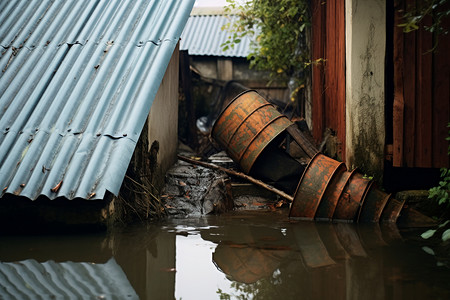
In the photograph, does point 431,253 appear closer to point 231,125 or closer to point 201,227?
point 201,227

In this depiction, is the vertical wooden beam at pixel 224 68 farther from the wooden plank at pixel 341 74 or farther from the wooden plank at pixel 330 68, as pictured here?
the wooden plank at pixel 341 74

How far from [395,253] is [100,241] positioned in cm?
251

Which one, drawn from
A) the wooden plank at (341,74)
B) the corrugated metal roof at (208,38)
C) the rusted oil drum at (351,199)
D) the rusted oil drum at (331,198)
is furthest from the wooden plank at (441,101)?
the corrugated metal roof at (208,38)

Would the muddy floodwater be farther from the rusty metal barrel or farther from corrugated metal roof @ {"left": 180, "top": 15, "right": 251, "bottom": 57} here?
corrugated metal roof @ {"left": 180, "top": 15, "right": 251, "bottom": 57}

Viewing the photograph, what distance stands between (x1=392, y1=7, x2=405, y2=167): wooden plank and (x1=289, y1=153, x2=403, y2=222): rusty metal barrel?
539 mm

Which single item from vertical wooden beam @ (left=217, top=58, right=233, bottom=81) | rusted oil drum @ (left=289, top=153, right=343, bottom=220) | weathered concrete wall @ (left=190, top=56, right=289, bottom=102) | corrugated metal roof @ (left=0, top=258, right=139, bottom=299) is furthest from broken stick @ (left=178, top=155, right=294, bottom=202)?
vertical wooden beam @ (left=217, top=58, right=233, bottom=81)

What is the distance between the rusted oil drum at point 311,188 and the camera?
16.5 ft

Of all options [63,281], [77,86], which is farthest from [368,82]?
[63,281]

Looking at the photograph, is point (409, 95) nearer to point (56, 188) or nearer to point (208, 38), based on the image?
point (56, 188)

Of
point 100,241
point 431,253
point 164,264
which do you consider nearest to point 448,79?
point 431,253

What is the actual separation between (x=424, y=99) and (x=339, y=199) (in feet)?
4.85

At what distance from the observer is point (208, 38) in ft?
48.2

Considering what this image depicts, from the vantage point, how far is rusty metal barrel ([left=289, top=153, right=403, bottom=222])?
16.3 feet

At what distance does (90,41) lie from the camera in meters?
5.29
